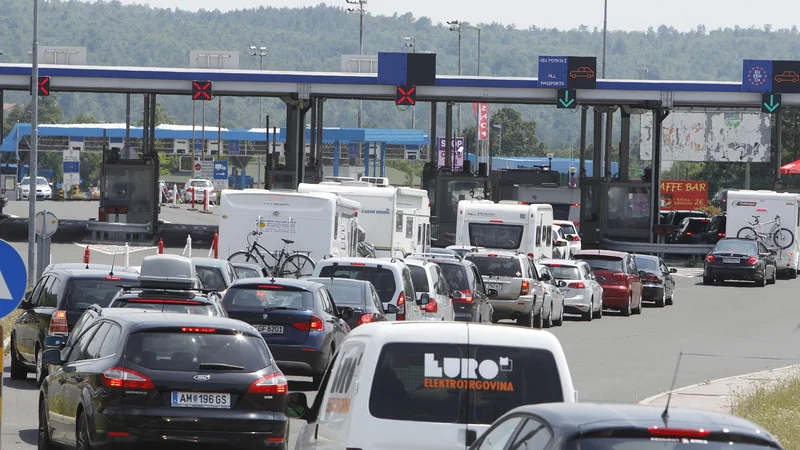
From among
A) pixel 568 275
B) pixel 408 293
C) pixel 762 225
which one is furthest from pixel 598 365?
pixel 762 225

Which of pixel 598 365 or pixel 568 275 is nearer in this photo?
pixel 598 365

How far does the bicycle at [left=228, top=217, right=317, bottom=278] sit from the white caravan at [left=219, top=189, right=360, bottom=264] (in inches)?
3.6

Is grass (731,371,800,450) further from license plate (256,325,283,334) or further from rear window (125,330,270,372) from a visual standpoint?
license plate (256,325,283,334)

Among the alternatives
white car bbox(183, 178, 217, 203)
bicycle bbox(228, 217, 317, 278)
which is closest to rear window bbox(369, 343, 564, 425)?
bicycle bbox(228, 217, 317, 278)

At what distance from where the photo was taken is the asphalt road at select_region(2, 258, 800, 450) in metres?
17.3

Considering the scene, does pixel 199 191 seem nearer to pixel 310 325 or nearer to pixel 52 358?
pixel 310 325

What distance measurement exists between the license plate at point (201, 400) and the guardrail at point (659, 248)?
42541 mm

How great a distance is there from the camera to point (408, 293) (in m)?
21.4

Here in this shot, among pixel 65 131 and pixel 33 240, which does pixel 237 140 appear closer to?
pixel 65 131

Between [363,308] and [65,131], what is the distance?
102m

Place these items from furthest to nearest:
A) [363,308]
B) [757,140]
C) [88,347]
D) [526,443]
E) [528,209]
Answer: [757,140] → [528,209] → [363,308] → [88,347] → [526,443]

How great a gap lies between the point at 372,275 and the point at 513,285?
26.6 feet

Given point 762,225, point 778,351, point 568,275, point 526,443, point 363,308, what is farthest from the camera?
point 762,225

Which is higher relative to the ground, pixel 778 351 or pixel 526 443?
pixel 526 443
